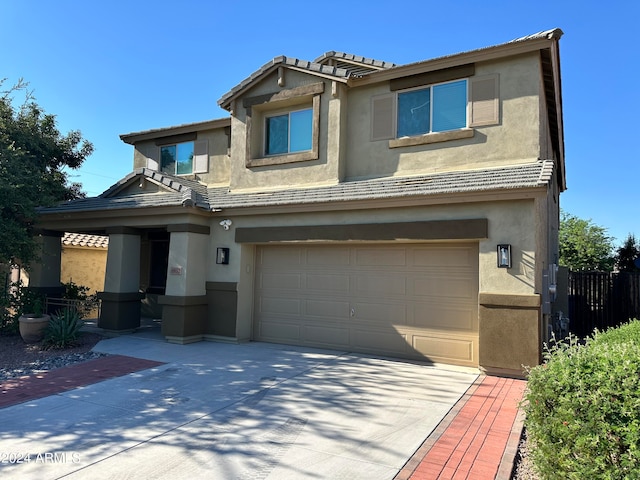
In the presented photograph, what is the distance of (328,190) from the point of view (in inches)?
401

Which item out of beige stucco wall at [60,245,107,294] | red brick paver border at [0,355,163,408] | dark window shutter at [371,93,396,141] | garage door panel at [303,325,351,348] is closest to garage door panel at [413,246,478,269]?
garage door panel at [303,325,351,348]

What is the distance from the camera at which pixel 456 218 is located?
340 inches

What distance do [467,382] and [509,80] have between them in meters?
6.18

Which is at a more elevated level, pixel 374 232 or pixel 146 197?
pixel 146 197

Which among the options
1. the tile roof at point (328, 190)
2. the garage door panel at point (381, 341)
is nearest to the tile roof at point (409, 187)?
the tile roof at point (328, 190)

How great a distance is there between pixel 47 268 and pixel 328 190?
951 cm

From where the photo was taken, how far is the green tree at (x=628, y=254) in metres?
18.5

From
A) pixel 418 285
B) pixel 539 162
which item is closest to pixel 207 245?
pixel 418 285

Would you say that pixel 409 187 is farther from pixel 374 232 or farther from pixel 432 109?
pixel 432 109

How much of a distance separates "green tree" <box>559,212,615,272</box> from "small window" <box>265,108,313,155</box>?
19.8 m

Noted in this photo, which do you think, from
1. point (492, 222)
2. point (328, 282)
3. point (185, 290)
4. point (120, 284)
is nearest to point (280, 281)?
point (328, 282)

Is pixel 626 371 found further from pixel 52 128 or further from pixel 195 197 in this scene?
pixel 52 128

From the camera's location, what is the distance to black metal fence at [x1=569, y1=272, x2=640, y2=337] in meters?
13.4

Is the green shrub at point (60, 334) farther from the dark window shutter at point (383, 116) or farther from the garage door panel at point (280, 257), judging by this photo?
the dark window shutter at point (383, 116)
